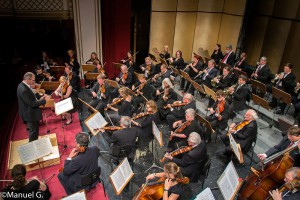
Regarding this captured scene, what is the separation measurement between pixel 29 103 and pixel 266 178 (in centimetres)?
465

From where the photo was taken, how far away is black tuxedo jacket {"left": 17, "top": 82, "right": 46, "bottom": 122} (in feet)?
16.2

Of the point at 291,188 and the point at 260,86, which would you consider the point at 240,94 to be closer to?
the point at 260,86

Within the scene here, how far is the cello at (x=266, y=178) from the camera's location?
379 centimetres

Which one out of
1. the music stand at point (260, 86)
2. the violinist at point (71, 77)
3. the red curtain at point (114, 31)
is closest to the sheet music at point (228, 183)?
the music stand at point (260, 86)

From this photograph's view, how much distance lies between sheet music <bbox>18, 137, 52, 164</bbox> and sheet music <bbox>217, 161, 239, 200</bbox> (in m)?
2.84

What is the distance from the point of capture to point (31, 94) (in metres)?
5.04

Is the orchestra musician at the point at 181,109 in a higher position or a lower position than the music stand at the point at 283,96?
lower

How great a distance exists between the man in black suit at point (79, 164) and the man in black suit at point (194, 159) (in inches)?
61.0

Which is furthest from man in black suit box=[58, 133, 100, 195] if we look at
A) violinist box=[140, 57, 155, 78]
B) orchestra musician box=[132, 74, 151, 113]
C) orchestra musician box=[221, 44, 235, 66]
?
orchestra musician box=[221, 44, 235, 66]

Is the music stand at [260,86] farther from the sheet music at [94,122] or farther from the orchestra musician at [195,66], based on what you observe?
the sheet music at [94,122]

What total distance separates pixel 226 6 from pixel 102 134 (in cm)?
822

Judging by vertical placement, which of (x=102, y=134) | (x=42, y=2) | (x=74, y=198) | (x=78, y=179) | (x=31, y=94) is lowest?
Result: (x=102, y=134)

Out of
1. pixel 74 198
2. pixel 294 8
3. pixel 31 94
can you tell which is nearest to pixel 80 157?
pixel 74 198

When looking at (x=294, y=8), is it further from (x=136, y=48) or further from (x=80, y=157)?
(x=80, y=157)
